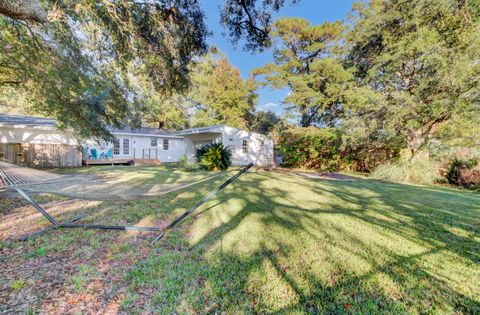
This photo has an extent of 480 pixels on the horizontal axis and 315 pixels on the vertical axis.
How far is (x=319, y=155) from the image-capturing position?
14.2m

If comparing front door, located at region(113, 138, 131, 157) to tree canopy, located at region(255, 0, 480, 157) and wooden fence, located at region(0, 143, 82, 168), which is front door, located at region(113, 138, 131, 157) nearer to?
wooden fence, located at region(0, 143, 82, 168)

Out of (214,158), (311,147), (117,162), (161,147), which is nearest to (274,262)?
(214,158)

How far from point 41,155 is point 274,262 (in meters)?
14.8

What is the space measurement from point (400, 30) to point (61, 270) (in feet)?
48.2

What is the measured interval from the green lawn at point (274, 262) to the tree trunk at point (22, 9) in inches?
103

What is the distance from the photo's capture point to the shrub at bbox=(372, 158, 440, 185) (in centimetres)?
883

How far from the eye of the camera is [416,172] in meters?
8.93

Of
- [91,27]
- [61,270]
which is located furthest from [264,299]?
[91,27]

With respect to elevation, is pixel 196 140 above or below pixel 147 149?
above

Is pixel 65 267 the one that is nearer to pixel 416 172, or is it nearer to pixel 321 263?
pixel 321 263

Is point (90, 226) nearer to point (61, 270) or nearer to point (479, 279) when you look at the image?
point (61, 270)

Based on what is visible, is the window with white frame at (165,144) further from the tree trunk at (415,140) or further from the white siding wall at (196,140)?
the tree trunk at (415,140)

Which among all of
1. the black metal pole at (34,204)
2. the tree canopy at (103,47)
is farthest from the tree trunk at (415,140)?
the black metal pole at (34,204)

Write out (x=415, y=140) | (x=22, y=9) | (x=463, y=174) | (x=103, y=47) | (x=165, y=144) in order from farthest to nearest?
(x=165, y=144) → (x=415, y=140) → (x=463, y=174) → (x=103, y=47) → (x=22, y=9)
